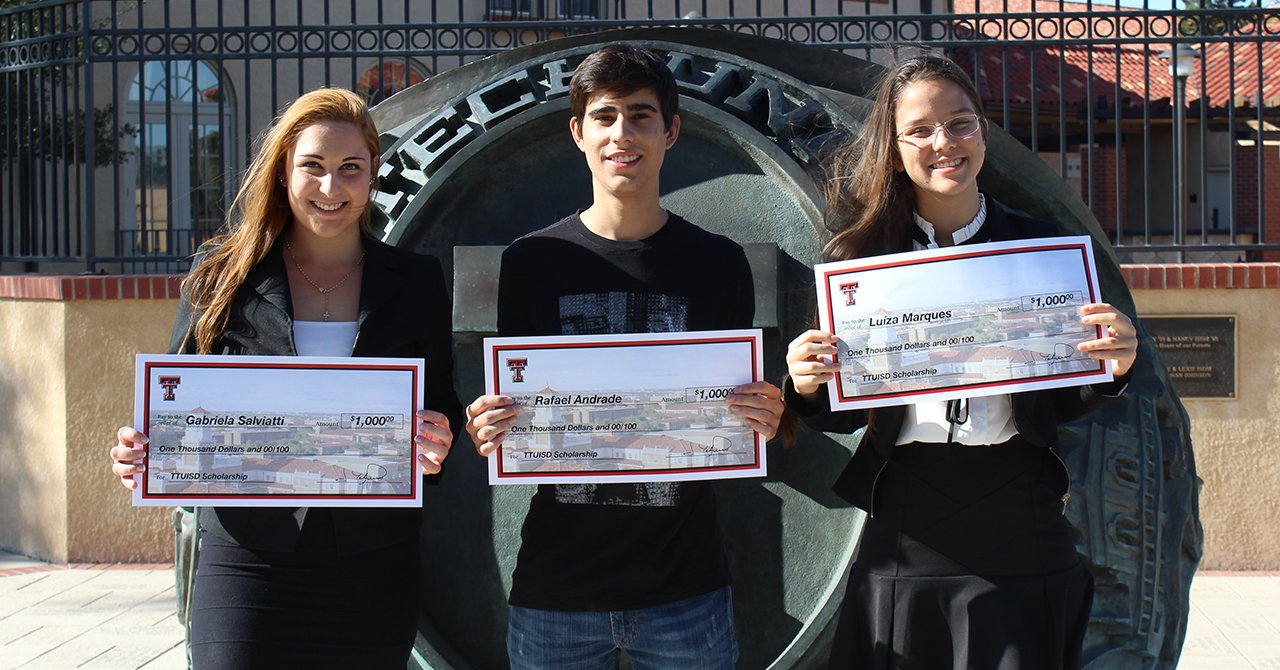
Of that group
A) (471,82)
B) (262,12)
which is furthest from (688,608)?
(262,12)

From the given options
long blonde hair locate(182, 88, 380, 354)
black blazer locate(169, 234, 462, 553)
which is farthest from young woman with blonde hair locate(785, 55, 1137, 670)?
long blonde hair locate(182, 88, 380, 354)

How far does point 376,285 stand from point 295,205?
9.6 inches

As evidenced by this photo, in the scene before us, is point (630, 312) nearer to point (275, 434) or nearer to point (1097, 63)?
point (275, 434)

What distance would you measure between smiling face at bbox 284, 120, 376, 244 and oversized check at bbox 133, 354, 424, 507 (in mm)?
335

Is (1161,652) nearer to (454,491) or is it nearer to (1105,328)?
(1105,328)

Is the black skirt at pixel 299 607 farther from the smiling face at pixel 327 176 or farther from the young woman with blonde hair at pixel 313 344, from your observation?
the smiling face at pixel 327 176

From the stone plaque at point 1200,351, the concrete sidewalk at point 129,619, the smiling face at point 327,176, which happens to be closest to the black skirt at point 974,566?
the smiling face at point 327,176

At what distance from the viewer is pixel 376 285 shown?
2.02 meters

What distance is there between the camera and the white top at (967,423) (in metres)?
1.90

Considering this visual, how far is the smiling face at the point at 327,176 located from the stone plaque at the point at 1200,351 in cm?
472

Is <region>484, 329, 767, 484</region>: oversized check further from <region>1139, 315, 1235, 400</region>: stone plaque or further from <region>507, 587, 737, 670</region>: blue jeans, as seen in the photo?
<region>1139, 315, 1235, 400</region>: stone plaque

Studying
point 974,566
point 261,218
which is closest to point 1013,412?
point 974,566

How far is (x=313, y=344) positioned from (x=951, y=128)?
132cm

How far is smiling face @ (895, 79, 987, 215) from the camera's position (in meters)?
1.92
